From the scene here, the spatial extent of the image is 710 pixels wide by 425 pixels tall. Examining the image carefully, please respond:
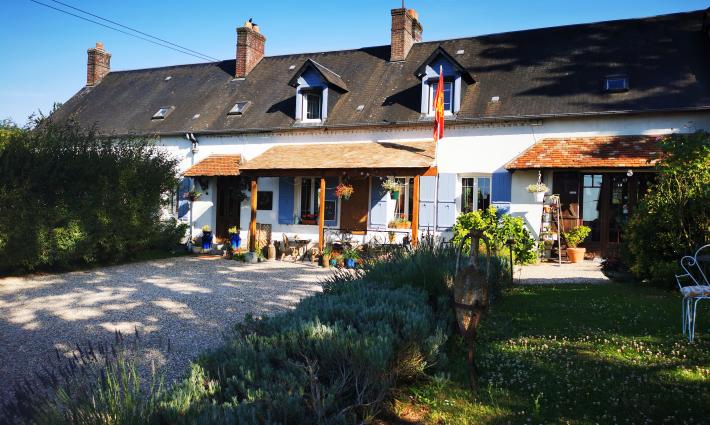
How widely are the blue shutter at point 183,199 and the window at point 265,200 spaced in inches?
112

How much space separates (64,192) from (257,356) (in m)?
9.30

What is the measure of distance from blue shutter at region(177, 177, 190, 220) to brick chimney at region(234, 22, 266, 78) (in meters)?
4.91

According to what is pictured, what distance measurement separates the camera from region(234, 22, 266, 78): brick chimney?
18.9 metres

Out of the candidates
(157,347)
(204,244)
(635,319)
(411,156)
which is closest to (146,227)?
(204,244)


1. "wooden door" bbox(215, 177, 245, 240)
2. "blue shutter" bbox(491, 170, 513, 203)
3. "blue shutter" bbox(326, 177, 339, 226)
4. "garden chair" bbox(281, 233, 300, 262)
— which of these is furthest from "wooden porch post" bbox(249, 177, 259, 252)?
"blue shutter" bbox(491, 170, 513, 203)

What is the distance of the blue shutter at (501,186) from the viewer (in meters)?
12.8

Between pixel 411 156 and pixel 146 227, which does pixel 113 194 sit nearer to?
pixel 146 227

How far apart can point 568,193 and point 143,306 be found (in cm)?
1016

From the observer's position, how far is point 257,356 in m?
3.16

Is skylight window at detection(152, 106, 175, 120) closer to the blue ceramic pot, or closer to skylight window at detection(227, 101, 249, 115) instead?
skylight window at detection(227, 101, 249, 115)

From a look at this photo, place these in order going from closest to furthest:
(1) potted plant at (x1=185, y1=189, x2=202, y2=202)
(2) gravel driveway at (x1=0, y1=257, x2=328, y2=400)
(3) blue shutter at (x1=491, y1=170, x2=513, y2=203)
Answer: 1. (2) gravel driveway at (x1=0, y1=257, x2=328, y2=400)
2. (3) blue shutter at (x1=491, y1=170, x2=513, y2=203)
3. (1) potted plant at (x1=185, y1=189, x2=202, y2=202)

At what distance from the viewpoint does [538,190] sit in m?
12.1

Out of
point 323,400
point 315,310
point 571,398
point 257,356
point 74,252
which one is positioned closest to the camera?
point 323,400

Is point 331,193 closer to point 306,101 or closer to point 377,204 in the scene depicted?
point 377,204
